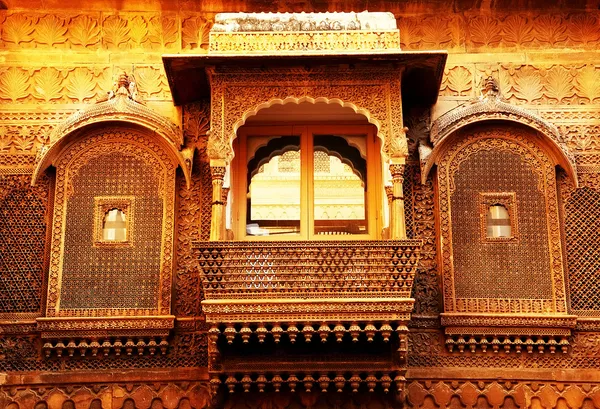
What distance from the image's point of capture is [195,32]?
309 inches

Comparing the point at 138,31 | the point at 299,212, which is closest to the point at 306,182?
the point at 299,212

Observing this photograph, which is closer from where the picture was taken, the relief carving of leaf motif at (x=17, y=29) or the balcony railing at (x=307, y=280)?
the balcony railing at (x=307, y=280)

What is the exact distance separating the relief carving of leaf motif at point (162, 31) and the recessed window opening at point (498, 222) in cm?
293

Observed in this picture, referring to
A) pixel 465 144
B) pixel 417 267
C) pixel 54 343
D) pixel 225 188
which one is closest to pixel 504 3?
pixel 465 144

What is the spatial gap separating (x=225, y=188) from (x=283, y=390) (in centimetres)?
155

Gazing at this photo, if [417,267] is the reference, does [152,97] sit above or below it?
above

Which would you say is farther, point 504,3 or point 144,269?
point 504,3

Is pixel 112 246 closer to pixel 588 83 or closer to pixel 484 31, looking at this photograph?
Result: pixel 484 31

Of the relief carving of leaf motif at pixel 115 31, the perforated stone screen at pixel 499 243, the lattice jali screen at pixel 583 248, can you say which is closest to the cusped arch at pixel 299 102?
the perforated stone screen at pixel 499 243

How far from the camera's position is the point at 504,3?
7.88m

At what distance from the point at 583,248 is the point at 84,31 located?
4373 mm

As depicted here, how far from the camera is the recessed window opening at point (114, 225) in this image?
728cm

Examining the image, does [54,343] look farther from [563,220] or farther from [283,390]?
[563,220]

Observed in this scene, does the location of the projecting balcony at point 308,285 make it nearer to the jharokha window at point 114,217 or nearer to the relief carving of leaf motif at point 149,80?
the jharokha window at point 114,217
